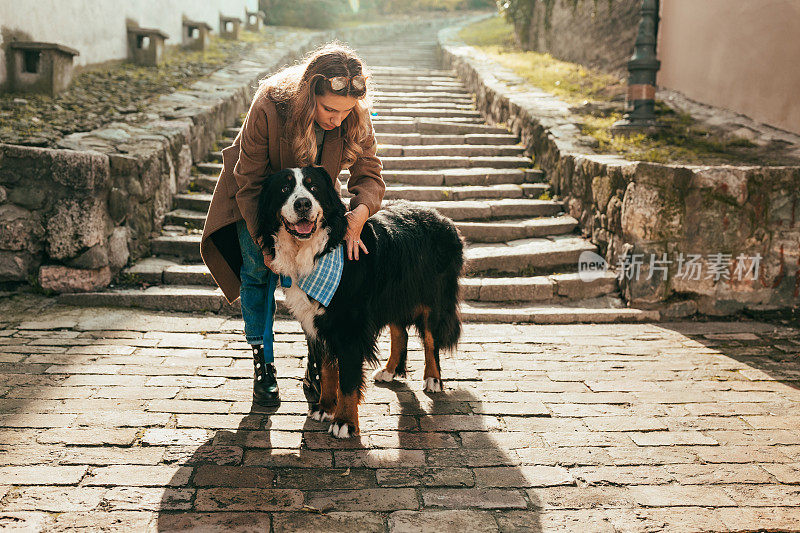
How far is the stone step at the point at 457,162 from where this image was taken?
781 centimetres

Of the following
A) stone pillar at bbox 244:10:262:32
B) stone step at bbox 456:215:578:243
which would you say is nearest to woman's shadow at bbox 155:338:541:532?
stone step at bbox 456:215:578:243

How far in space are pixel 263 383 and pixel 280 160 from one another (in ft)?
4.03

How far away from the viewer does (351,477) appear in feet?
9.36

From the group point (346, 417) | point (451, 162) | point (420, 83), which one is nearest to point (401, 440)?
point (346, 417)

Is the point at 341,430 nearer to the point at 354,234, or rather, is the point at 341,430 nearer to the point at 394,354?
the point at 394,354

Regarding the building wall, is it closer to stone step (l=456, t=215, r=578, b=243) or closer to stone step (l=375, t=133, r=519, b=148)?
stone step (l=375, t=133, r=519, b=148)

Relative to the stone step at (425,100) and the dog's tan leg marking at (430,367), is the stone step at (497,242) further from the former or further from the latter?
the stone step at (425,100)

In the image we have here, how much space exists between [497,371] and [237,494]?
2004 millimetres

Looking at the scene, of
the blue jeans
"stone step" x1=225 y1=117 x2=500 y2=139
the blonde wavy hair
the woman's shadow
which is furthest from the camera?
"stone step" x1=225 y1=117 x2=500 y2=139

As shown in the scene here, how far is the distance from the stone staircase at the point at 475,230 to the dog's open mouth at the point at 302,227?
3.27 feet

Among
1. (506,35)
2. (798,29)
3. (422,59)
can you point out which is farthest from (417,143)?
(506,35)

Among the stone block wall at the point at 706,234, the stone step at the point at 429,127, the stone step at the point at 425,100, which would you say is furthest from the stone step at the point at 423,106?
the stone block wall at the point at 706,234

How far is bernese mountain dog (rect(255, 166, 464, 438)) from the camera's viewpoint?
114 inches

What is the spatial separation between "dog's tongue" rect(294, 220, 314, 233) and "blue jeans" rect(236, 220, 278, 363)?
53cm
